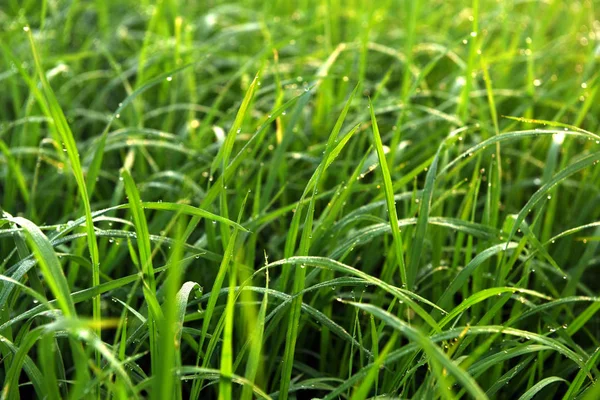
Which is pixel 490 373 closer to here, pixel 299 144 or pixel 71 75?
pixel 299 144

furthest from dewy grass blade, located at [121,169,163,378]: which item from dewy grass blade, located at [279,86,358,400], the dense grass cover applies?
dewy grass blade, located at [279,86,358,400]

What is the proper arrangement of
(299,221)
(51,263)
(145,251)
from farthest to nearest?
(299,221)
(145,251)
(51,263)

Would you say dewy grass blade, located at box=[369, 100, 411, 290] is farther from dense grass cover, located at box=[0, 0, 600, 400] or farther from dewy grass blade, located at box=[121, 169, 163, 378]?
dewy grass blade, located at box=[121, 169, 163, 378]

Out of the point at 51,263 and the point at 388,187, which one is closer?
the point at 51,263

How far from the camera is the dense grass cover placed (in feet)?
3.12

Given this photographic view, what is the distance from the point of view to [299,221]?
121cm

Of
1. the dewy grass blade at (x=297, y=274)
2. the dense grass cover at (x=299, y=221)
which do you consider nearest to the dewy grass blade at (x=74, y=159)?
the dense grass cover at (x=299, y=221)

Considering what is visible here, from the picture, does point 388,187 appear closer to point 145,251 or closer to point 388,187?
point 388,187

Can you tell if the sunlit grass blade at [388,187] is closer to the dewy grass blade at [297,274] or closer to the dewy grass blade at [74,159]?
the dewy grass blade at [297,274]

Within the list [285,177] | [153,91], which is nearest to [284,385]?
[285,177]

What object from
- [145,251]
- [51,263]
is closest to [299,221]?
[145,251]

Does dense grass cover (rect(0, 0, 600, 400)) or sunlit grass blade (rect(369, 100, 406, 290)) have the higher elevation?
sunlit grass blade (rect(369, 100, 406, 290))

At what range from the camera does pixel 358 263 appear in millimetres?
1413

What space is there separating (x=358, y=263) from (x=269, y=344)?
271 millimetres
